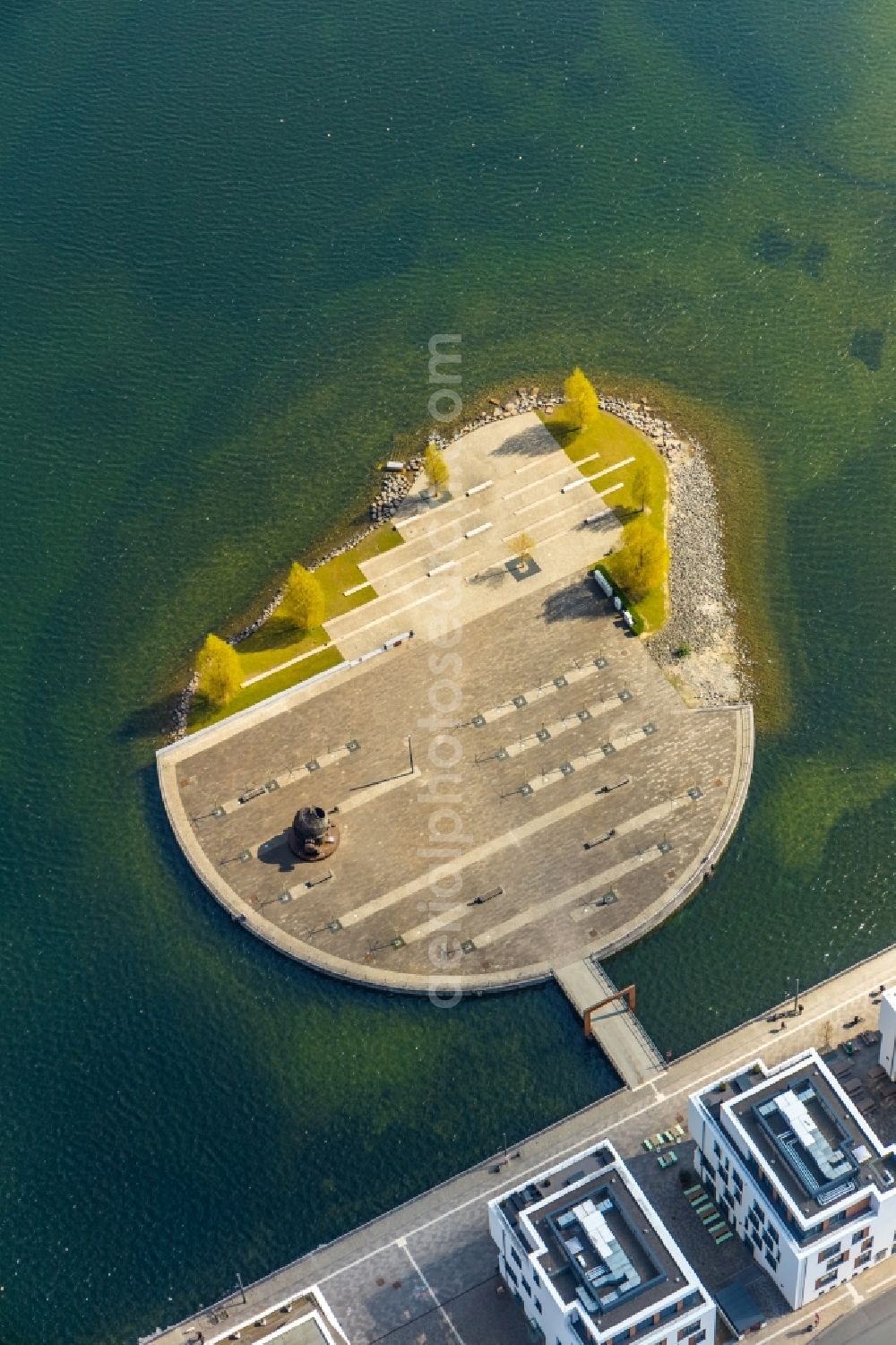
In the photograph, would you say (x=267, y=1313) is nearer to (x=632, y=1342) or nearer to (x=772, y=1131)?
(x=632, y=1342)

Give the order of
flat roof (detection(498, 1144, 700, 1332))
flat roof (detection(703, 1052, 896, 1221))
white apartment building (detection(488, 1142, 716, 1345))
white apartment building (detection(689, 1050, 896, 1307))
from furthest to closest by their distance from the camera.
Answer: flat roof (detection(703, 1052, 896, 1221)) < white apartment building (detection(689, 1050, 896, 1307)) < flat roof (detection(498, 1144, 700, 1332)) < white apartment building (detection(488, 1142, 716, 1345))

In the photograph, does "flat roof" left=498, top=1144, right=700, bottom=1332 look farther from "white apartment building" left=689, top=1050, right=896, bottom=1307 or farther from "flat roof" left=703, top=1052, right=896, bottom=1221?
"flat roof" left=703, top=1052, right=896, bottom=1221

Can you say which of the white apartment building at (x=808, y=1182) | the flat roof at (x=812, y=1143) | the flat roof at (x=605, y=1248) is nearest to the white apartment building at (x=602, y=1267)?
the flat roof at (x=605, y=1248)

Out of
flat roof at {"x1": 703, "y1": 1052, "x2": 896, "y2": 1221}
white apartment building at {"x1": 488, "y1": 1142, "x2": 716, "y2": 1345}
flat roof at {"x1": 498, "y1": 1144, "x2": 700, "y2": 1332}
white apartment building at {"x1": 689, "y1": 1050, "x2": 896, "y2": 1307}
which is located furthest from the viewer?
flat roof at {"x1": 703, "y1": 1052, "x2": 896, "y2": 1221}

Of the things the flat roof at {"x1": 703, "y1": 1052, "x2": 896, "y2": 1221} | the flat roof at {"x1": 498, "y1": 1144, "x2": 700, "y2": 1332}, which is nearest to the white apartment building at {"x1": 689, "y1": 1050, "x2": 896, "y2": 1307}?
the flat roof at {"x1": 703, "y1": 1052, "x2": 896, "y2": 1221}

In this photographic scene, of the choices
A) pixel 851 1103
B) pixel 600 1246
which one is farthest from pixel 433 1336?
pixel 851 1103
